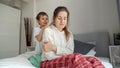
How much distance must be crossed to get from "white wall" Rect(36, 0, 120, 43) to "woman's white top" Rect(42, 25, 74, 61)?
0.80 m

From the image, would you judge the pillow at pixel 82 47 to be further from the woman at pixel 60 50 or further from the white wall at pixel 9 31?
→ the white wall at pixel 9 31

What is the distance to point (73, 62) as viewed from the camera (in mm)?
Answer: 1119

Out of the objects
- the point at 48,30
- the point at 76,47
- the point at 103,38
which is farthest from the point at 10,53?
the point at 103,38

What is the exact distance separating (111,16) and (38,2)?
1.24m

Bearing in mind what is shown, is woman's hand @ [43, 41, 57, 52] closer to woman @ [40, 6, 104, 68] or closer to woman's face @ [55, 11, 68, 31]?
woman @ [40, 6, 104, 68]

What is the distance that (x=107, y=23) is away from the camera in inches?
93.4

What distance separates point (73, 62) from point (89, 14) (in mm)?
1509

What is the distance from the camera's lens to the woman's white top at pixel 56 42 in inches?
53.2

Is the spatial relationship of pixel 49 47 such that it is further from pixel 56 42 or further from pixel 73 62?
pixel 73 62

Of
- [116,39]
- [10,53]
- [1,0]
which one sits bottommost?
[10,53]

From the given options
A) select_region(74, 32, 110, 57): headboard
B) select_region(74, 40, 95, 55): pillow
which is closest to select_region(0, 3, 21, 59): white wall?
select_region(74, 40, 95, 55): pillow

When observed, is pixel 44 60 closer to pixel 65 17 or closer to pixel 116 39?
pixel 65 17

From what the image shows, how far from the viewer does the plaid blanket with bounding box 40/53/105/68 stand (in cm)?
110

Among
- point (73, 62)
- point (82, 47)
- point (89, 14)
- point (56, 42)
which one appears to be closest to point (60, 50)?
point (56, 42)
